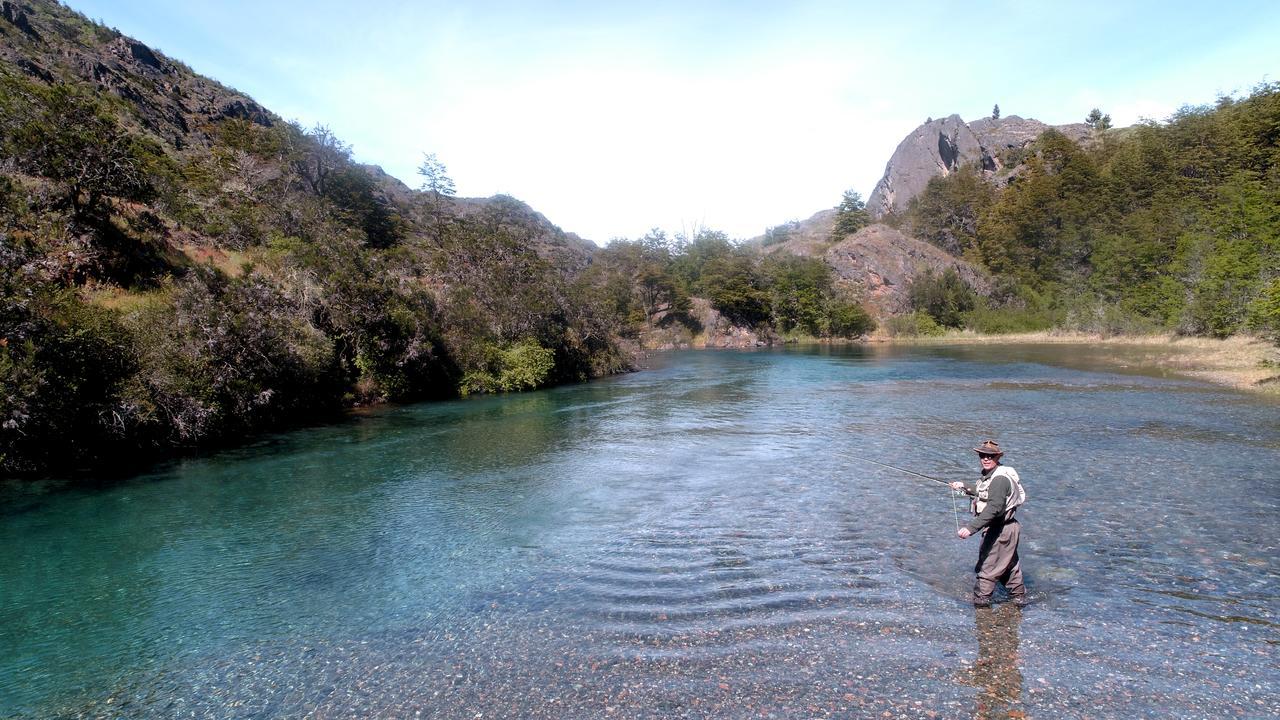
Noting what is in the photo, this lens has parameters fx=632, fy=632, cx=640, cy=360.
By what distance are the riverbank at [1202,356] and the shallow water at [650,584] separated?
12.9 meters

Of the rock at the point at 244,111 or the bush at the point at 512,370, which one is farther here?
the rock at the point at 244,111

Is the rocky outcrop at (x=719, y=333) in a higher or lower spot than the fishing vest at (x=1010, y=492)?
higher

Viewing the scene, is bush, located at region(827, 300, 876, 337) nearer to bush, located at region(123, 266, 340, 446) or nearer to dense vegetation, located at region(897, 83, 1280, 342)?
dense vegetation, located at region(897, 83, 1280, 342)

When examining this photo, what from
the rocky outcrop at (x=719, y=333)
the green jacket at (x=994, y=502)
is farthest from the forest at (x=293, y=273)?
the green jacket at (x=994, y=502)

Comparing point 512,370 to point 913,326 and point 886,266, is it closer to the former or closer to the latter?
point 913,326

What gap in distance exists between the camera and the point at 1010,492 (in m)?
8.26

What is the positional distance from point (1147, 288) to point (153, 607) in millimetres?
85795

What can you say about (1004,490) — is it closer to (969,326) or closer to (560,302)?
(560,302)

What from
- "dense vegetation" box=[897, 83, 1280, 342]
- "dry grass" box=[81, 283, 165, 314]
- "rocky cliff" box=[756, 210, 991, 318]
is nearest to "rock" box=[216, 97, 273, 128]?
"dry grass" box=[81, 283, 165, 314]

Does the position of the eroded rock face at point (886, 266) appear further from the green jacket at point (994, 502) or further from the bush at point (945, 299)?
the green jacket at point (994, 502)

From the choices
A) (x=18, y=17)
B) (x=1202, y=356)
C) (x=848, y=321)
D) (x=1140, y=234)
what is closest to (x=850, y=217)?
(x=848, y=321)

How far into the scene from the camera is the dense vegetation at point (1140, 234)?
2046 inches

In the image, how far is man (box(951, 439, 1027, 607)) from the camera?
8281 millimetres

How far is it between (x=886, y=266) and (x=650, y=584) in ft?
360
